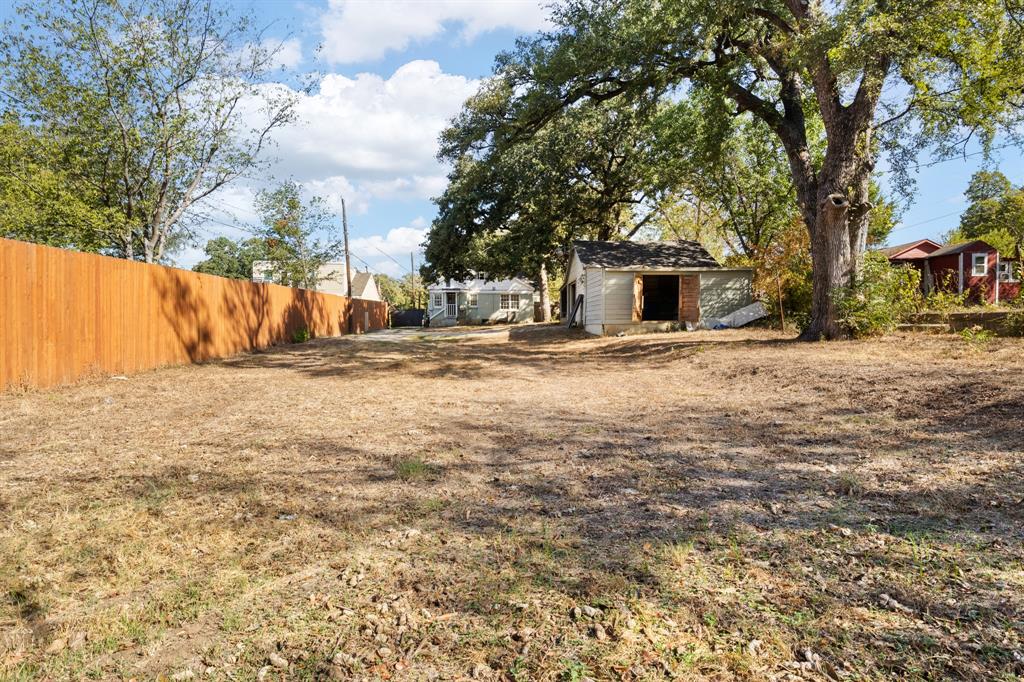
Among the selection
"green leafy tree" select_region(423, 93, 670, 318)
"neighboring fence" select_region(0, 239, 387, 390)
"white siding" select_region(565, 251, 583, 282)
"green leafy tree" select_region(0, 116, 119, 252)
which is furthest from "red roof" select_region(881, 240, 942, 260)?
"green leafy tree" select_region(0, 116, 119, 252)

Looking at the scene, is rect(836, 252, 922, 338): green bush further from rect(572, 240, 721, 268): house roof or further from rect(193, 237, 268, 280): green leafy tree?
rect(193, 237, 268, 280): green leafy tree

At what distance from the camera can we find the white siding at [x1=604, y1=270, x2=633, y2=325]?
1844 centimetres

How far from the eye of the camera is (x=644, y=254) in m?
19.9

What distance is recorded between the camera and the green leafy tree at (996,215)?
24938 mm

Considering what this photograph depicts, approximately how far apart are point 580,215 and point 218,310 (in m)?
17.2

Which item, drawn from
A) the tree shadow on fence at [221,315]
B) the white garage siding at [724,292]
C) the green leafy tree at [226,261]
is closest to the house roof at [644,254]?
the white garage siding at [724,292]

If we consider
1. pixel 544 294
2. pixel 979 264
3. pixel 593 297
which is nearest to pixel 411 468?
pixel 593 297

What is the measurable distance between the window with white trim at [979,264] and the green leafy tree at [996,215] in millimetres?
726

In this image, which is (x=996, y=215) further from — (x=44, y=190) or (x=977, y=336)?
(x=44, y=190)

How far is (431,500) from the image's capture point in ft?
10.5

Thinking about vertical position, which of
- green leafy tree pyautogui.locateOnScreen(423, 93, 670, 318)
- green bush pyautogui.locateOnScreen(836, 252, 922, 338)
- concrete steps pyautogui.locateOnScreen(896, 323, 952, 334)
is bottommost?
concrete steps pyautogui.locateOnScreen(896, 323, 952, 334)

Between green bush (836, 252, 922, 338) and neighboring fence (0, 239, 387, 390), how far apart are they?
43.7 feet

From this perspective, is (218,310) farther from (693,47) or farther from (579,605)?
(579,605)

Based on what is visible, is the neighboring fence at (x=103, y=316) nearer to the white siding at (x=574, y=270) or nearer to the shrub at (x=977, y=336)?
the white siding at (x=574, y=270)
